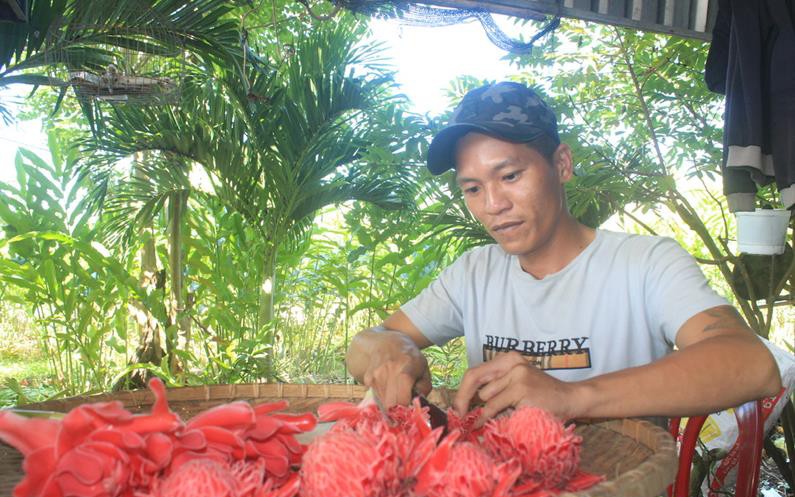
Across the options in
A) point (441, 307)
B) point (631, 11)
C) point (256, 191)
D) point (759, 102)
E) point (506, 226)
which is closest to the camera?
point (506, 226)

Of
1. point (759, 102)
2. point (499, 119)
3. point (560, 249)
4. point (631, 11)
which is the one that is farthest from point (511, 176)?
point (631, 11)

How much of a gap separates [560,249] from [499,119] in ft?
1.37

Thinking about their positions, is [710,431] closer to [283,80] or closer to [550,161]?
[550,161]

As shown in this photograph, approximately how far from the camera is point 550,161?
156 cm

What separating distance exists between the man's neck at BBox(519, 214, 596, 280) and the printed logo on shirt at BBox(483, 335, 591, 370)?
0.69ft

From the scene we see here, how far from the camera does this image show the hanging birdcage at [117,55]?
10.2ft

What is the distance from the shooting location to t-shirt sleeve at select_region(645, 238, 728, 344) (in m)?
1.33

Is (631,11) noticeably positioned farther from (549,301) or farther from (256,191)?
(256,191)

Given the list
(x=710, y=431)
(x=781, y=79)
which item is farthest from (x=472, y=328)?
(x=781, y=79)

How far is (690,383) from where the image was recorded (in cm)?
106

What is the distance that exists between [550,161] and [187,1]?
2853 mm

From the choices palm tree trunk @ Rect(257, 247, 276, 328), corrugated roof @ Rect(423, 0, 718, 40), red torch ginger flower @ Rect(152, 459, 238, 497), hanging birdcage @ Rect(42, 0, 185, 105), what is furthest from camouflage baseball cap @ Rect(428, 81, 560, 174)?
palm tree trunk @ Rect(257, 247, 276, 328)

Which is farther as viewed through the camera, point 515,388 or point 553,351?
point 553,351

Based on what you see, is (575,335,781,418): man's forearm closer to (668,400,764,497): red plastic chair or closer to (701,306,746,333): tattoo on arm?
(701,306,746,333): tattoo on arm
